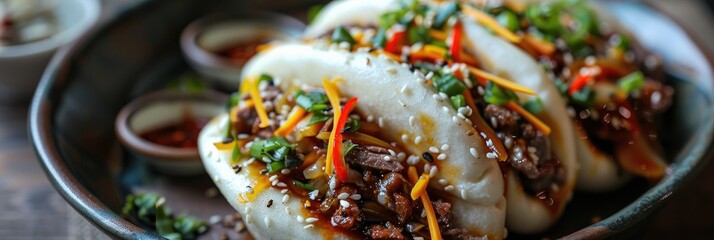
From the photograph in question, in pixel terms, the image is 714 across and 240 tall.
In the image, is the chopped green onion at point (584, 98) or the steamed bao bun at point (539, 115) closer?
the steamed bao bun at point (539, 115)

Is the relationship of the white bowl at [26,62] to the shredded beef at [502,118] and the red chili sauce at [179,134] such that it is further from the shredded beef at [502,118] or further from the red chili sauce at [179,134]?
the shredded beef at [502,118]

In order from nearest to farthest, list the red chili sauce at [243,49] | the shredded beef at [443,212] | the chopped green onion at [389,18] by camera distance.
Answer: the shredded beef at [443,212], the chopped green onion at [389,18], the red chili sauce at [243,49]

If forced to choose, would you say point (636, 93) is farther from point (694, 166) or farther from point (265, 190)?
point (265, 190)

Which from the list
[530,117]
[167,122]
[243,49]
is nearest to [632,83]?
[530,117]

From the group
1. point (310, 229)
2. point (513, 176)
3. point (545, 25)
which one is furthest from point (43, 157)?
point (545, 25)

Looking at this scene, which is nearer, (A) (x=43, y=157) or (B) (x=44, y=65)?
(A) (x=43, y=157)

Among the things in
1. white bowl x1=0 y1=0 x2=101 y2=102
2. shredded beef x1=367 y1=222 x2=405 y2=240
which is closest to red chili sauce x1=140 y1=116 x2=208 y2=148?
white bowl x1=0 y1=0 x2=101 y2=102

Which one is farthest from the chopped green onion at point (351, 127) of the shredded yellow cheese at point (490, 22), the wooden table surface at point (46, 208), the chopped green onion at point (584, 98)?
the wooden table surface at point (46, 208)

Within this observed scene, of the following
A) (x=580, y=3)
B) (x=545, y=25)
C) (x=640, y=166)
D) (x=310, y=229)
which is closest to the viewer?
(x=310, y=229)
